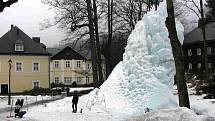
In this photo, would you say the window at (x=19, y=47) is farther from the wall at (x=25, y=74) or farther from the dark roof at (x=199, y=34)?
the dark roof at (x=199, y=34)

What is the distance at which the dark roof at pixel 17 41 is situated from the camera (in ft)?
219

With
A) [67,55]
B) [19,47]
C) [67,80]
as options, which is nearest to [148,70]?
[19,47]

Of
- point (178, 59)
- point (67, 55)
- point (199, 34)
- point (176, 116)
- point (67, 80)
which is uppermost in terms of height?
point (199, 34)

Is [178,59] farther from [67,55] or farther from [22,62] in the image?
[67,55]

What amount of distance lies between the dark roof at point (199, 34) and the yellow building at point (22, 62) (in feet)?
82.8

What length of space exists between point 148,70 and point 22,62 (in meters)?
46.0

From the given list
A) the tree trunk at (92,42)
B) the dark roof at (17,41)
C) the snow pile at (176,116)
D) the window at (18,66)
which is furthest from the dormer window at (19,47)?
the snow pile at (176,116)

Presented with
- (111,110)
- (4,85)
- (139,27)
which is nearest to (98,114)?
(111,110)

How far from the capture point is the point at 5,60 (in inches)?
2594

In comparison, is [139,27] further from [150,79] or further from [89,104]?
[89,104]

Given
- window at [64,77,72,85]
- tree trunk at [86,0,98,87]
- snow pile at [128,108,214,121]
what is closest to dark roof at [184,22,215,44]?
window at [64,77,72,85]

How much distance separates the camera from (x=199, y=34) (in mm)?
73438

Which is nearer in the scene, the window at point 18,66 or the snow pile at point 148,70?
the snow pile at point 148,70

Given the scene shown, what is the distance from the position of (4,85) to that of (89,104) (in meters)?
39.4
